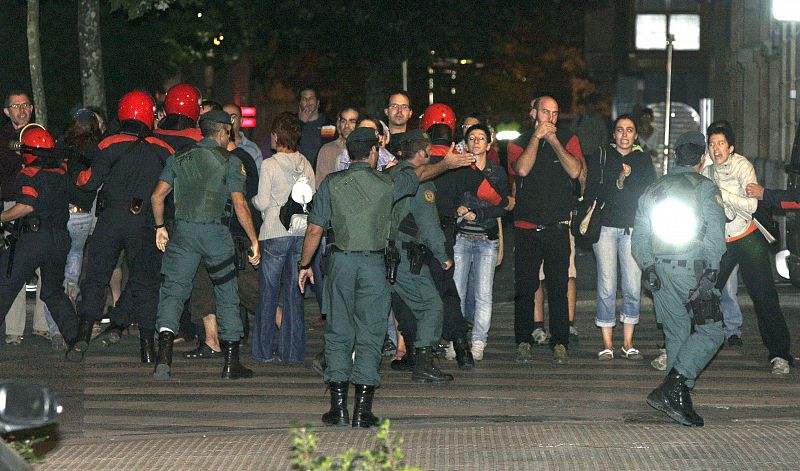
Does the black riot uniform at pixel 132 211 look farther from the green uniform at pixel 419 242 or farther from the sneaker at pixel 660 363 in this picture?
the sneaker at pixel 660 363

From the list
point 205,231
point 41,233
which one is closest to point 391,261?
point 205,231

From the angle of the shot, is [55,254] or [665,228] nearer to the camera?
[665,228]

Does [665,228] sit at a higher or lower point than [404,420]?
higher

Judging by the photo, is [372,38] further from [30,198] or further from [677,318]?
[677,318]

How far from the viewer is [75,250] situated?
13602mm

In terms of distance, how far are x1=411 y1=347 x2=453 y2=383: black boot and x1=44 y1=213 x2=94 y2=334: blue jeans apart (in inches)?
138

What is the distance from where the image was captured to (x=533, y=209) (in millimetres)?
12203

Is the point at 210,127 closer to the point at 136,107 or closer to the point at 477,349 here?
the point at 136,107

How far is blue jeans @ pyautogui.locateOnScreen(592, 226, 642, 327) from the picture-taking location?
12290mm

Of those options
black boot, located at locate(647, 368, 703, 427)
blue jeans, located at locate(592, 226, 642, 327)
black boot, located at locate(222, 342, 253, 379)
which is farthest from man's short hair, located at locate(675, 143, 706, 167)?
black boot, located at locate(222, 342, 253, 379)

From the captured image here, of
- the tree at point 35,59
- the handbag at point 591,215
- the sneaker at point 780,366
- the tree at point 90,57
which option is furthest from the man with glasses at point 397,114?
the tree at point 35,59

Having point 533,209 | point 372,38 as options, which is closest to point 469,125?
point 533,209

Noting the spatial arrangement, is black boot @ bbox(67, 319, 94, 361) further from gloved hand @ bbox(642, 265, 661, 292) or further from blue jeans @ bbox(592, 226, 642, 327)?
gloved hand @ bbox(642, 265, 661, 292)

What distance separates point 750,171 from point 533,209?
165 centimetres
